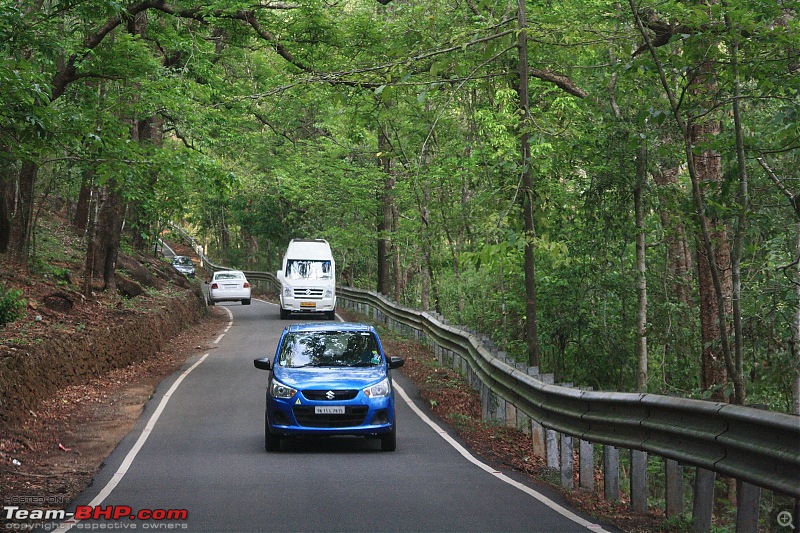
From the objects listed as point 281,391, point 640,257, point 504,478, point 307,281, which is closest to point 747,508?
point 504,478

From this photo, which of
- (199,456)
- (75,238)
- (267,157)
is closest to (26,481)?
(199,456)

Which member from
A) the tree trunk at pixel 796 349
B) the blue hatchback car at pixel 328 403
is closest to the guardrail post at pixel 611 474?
the blue hatchback car at pixel 328 403

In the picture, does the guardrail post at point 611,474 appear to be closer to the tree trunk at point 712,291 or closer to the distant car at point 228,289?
the tree trunk at point 712,291

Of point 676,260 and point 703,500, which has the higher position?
point 676,260

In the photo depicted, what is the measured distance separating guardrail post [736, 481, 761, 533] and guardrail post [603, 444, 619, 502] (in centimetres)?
232

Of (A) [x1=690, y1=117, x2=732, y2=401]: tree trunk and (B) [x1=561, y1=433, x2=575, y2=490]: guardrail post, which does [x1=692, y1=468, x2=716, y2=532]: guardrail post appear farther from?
(A) [x1=690, y1=117, x2=732, y2=401]: tree trunk

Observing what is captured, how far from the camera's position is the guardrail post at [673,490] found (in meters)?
7.30

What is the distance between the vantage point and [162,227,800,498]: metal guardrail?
552 cm

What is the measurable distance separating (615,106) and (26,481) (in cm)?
1336

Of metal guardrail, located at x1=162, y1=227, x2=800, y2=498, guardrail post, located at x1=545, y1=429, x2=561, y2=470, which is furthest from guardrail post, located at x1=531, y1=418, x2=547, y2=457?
guardrail post, located at x1=545, y1=429, x2=561, y2=470

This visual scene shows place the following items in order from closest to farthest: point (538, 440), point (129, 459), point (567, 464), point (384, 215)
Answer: point (567, 464) < point (129, 459) < point (538, 440) < point (384, 215)

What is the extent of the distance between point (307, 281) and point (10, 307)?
17.8m

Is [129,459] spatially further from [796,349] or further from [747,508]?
[796,349]

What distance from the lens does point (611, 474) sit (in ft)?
28.0
